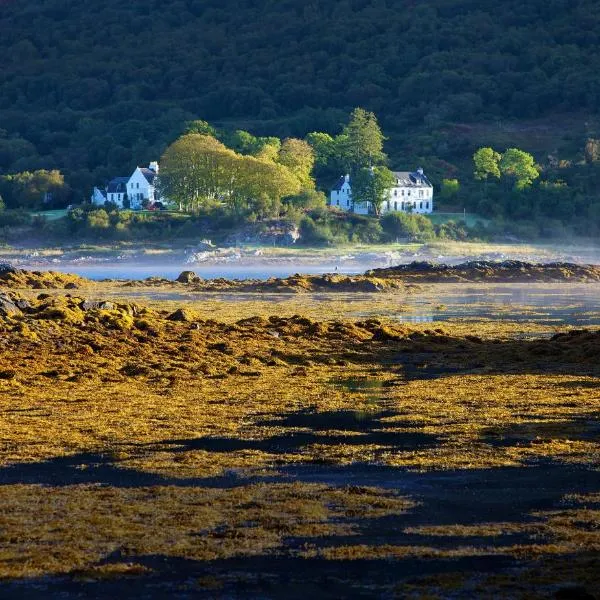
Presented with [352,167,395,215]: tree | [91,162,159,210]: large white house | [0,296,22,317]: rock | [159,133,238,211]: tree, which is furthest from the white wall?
[0,296,22,317]: rock

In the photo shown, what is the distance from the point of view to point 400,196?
123 metres

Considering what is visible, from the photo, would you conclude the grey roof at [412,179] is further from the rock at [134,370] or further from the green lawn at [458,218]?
the rock at [134,370]

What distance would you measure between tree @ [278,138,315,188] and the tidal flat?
87.1 m

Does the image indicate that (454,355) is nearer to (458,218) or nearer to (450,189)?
(458,218)

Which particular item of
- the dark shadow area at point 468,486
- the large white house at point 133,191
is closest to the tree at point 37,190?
the large white house at point 133,191

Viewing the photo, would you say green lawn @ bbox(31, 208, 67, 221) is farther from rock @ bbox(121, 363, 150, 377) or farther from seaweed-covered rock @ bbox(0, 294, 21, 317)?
rock @ bbox(121, 363, 150, 377)

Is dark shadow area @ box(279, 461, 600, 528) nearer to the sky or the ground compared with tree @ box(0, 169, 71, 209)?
nearer to the ground

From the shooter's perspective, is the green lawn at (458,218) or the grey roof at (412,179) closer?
the green lawn at (458,218)

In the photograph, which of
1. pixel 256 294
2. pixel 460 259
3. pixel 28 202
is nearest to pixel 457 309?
pixel 256 294

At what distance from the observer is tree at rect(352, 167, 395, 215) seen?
387 feet

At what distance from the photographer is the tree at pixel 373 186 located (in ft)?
387

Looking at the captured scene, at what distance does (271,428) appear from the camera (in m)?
18.8

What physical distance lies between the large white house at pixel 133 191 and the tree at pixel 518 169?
112 ft

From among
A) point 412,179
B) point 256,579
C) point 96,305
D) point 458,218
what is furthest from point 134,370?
point 412,179
